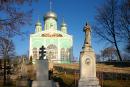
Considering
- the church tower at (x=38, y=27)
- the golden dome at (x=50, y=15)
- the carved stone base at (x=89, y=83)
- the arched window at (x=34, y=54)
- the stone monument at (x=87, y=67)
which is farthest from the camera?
the church tower at (x=38, y=27)

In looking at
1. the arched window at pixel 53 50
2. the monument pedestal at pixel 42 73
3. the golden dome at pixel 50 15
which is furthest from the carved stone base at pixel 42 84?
the golden dome at pixel 50 15

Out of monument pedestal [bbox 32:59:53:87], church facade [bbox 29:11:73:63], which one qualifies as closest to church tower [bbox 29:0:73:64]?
church facade [bbox 29:11:73:63]

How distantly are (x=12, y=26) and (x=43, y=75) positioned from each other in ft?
16.4

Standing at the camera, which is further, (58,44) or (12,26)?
(58,44)

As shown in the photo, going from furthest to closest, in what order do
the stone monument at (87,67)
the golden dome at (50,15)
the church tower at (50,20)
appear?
the golden dome at (50,15) → the church tower at (50,20) → the stone monument at (87,67)

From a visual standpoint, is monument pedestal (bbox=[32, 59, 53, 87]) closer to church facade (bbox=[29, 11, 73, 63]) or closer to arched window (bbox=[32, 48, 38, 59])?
arched window (bbox=[32, 48, 38, 59])

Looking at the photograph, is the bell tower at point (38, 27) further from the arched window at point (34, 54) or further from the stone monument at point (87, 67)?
the stone monument at point (87, 67)

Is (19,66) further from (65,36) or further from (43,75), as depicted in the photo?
(65,36)

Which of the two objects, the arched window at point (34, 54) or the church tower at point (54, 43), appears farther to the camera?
the church tower at point (54, 43)

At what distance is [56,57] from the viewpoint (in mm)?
61281

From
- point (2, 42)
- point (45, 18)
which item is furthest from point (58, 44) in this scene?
point (2, 42)

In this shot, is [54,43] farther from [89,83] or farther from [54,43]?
[89,83]

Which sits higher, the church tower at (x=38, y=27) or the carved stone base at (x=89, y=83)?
the church tower at (x=38, y=27)

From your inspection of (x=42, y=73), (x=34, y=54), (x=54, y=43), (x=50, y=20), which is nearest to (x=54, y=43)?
(x=54, y=43)
